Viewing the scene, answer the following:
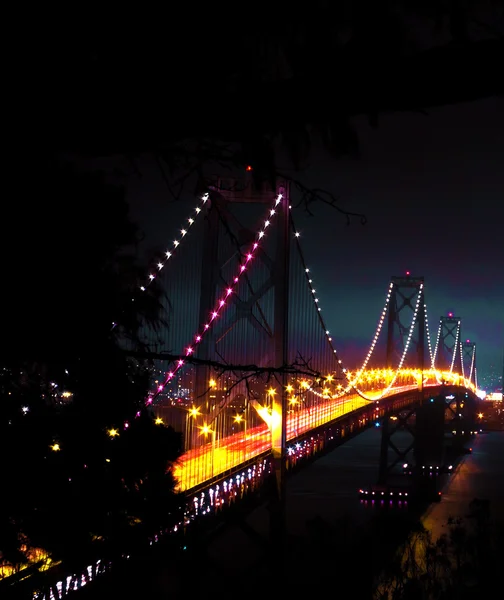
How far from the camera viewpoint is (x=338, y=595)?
612 inches

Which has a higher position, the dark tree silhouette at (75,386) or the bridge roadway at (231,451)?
the dark tree silhouette at (75,386)

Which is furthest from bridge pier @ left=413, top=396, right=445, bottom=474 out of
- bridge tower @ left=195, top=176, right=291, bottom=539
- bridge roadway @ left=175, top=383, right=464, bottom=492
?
bridge tower @ left=195, top=176, right=291, bottom=539

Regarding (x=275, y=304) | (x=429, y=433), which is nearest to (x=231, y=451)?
(x=275, y=304)

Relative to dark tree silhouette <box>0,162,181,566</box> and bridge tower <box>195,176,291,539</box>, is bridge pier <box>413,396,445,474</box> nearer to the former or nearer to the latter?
bridge tower <box>195,176,291,539</box>

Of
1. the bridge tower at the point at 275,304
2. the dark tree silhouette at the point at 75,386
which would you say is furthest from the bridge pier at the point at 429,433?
the dark tree silhouette at the point at 75,386

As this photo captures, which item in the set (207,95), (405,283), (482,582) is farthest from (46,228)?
(405,283)

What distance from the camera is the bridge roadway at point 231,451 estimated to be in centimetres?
1332

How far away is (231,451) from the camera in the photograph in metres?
16.4

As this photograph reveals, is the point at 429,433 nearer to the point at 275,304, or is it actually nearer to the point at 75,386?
the point at 275,304

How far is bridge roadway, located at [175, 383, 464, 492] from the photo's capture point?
13320 millimetres

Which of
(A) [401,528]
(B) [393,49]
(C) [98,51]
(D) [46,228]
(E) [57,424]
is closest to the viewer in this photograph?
(B) [393,49]

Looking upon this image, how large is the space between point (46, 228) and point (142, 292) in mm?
1294

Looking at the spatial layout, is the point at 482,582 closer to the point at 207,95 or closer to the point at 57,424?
the point at 57,424

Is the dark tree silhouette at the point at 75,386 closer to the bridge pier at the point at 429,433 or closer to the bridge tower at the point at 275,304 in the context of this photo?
the bridge tower at the point at 275,304
